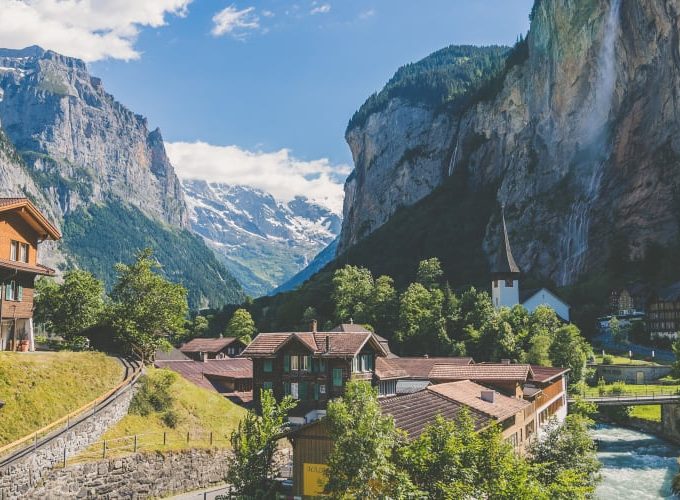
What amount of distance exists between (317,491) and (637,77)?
13019cm

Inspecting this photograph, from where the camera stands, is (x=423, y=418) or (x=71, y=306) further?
(x=71, y=306)

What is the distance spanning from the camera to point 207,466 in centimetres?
4412

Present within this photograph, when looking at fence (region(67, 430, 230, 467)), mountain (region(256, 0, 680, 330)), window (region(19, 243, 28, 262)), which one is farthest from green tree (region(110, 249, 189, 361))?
mountain (region(256, 0, 680, 330))

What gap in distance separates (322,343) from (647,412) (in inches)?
1708

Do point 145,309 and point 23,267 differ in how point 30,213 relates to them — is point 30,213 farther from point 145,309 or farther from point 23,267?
point 145,309

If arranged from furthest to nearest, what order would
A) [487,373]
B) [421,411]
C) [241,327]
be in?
[241,327] < [487,373] < [421,411]

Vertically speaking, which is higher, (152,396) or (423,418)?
(152,396)

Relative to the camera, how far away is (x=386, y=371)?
6794 cm

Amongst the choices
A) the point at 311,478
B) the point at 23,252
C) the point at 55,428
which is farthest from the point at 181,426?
the point at 23,252

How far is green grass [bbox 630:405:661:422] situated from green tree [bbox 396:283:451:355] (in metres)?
26.1

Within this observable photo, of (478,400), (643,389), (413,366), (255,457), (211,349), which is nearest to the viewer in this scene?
(255,457)

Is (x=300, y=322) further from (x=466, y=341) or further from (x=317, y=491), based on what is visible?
(x=317, y=491)

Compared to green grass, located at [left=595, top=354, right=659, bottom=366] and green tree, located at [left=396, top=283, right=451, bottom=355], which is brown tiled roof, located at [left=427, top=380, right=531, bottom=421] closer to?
green tree, located at [left=396, top=283, right=451, bottom=355]

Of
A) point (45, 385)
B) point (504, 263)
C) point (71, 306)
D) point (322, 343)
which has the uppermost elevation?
point (504, 263)
